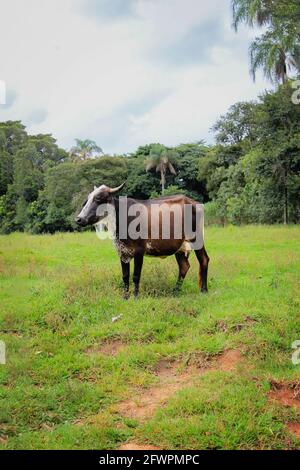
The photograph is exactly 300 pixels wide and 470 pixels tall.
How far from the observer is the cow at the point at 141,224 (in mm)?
9227

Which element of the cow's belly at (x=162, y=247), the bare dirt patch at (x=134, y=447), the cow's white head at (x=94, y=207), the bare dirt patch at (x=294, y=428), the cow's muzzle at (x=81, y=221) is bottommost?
the bare dirt patch at (x=134, y=447)

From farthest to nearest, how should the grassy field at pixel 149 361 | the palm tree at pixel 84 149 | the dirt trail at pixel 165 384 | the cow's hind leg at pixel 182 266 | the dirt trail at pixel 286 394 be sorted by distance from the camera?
the palm tree at pixel 84 149 < the cow's hind leg at pixel 182 266 < the dirt trail at pixel 286 394 < the dirt trail at pixel 165 384 < the grassy field at pixel 149 361

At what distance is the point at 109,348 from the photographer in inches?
294

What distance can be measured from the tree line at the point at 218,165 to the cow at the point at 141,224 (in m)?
15.3

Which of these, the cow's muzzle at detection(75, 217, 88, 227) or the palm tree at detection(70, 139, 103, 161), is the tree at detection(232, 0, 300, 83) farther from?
the palm tree at detection(70, 139, 103, 161)

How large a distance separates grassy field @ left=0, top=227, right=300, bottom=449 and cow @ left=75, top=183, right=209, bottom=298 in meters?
0.65

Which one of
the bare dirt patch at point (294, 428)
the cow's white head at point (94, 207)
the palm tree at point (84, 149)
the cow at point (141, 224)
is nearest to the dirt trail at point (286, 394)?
the bare dirt patch at point (294, 428)

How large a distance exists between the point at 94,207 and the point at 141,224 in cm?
89

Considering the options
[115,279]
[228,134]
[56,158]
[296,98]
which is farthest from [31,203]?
[115,279]

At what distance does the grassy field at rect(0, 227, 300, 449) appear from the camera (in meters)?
5.39

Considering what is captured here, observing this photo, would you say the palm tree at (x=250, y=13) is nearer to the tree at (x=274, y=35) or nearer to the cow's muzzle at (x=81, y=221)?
the tree at (x=274, y=35)

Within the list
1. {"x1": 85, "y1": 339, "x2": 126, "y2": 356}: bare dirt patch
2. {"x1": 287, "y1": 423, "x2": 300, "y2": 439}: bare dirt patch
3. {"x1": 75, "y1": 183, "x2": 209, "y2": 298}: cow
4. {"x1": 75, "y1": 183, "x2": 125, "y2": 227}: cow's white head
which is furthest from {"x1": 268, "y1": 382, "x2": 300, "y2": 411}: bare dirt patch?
{"x1": 75, "y1": 183, "x2": 125, "y2": 227}: cow's white head

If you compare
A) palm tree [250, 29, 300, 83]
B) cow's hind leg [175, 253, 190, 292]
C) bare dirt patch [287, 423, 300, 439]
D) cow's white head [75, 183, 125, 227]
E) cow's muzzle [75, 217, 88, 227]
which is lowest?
bare dirt patch [287, 423, 300, 439]

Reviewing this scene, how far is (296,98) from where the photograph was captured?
24188 millimetres
